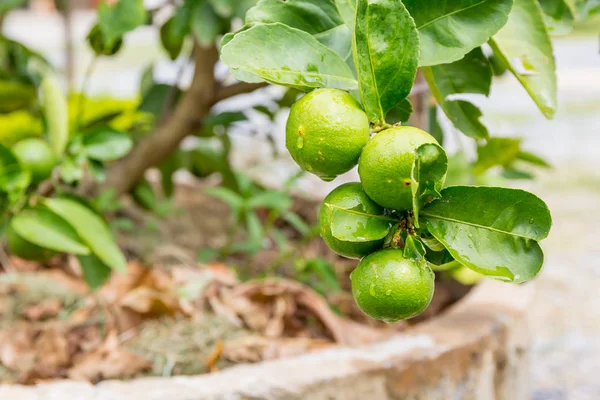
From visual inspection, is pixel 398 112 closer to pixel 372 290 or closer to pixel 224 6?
pixel 372 290

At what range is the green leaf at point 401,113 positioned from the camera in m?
0.47

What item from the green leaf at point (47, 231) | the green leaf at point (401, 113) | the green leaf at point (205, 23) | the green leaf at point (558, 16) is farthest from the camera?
the green leaf at point (205, 23)

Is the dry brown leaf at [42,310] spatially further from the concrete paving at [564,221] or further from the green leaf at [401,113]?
the green leaf at [401,113]

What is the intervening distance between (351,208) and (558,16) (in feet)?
1.20

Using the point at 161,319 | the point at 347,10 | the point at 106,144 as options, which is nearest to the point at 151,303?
the point at 161,319

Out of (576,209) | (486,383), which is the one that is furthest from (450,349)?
(576,209)

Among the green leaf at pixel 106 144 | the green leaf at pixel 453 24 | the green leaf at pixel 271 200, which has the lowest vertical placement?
the green leaf at pixel 271 200

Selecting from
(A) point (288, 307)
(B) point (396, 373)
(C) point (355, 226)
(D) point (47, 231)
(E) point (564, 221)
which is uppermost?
(C) point (355, 226)

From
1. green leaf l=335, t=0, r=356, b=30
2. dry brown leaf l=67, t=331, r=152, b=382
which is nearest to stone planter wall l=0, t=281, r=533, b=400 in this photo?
dry brown leaf l=67, t=331, r=152, b=382

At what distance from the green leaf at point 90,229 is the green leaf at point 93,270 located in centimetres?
10

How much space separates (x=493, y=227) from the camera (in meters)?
0.39

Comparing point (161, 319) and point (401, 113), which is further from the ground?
point (401, 113)

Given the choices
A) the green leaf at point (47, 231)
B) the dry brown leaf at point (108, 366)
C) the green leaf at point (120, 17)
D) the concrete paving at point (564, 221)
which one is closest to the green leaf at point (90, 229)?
the green leaf at point (47, 231)

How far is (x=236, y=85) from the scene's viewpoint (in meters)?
1.19
